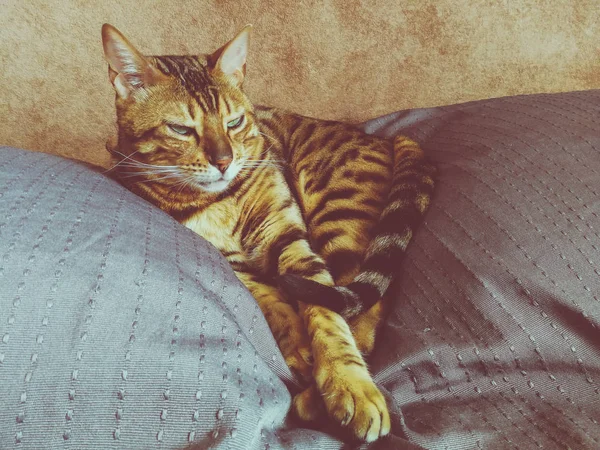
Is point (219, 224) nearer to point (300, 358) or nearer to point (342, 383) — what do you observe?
point (300, 358)

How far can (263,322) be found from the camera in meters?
0.78

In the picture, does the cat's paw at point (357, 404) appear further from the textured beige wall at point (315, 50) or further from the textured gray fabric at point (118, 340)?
the textured beige wall at point (315, 50)

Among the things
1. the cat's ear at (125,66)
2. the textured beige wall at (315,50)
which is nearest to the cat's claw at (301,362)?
the cat's ear at (125,66)

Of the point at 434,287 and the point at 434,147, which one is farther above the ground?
the point at 434,147

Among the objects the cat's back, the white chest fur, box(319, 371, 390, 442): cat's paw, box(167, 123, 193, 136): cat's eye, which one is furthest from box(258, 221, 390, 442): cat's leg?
box(167, 123, 193, 136): cat's eye

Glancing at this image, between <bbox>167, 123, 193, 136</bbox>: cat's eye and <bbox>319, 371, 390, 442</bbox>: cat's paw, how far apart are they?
638 millimetres

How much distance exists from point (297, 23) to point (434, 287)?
0.89m

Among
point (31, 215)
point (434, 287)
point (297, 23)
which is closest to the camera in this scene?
point (31, 215)

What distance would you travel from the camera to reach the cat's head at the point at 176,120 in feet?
3.35

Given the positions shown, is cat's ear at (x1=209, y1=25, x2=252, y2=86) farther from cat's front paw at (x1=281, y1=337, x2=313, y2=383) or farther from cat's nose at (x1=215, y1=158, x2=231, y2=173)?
cat's front paw at (x1=281, y1=337, x2=313, y2=383)

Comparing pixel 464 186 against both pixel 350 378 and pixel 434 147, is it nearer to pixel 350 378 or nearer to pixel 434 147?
pixel 434 147

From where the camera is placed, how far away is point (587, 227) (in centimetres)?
76

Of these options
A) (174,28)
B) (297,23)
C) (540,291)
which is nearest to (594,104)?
(540,291)

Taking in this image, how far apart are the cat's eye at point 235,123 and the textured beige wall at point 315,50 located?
0.99 feet
